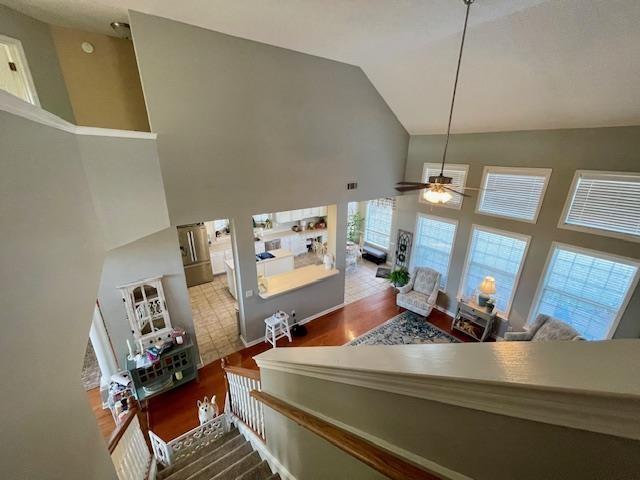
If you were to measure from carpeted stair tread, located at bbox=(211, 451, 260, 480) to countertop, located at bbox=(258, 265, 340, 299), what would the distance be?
2.59 metres

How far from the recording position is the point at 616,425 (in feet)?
1.57

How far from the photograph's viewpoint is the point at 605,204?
12.3ft

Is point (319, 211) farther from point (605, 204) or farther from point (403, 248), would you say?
point (605, 204)

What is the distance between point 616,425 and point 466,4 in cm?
362

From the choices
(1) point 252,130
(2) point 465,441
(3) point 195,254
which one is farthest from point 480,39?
(3) point 195,254

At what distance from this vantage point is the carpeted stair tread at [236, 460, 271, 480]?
87.4 inches

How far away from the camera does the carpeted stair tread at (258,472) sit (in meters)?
2.22

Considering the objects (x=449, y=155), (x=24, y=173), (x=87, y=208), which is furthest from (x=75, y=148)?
(x=449, y=155)

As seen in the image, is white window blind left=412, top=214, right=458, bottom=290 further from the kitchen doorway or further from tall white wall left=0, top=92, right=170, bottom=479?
tall white wall left=0, top=92, right=170, bottom=479

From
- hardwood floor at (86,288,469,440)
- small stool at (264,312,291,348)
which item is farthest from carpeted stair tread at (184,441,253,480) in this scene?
small stool at (264,312,291,348)

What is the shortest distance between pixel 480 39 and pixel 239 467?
5.41m

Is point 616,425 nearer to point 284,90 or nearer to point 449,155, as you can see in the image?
point 284,90

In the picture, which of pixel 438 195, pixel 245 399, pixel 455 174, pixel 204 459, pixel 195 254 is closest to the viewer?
pixel 204 459

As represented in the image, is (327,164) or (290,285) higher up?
(327,164)
